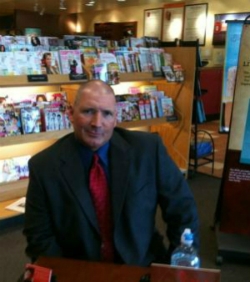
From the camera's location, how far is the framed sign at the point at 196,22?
893cm

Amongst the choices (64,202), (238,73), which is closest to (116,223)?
(64,202)

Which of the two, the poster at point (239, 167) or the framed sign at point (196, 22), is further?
the framed sign at point (196, 22)

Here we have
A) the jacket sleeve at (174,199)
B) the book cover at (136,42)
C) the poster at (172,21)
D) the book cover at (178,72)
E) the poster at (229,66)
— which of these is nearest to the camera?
the jacket sleeve at (174,199)

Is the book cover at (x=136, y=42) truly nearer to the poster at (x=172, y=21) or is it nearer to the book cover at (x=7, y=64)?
the book cover at (x=7, y=64)

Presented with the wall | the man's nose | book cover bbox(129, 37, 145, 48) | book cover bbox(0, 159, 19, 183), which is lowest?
book cover bbox(0, 159, 19, 183)

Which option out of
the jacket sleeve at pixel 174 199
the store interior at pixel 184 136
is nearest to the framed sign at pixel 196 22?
the store interior at pixel 184 136

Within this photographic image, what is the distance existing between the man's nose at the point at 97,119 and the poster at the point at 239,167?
143 cm

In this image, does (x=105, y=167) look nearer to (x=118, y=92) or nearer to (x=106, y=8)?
(x=118, y=92)

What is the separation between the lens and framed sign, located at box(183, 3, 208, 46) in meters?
8.93

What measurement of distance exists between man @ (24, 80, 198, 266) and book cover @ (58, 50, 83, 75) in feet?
6.39

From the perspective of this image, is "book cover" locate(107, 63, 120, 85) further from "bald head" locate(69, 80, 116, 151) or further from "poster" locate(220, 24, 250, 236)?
"bald head" locate(69, 80, 116, 151)

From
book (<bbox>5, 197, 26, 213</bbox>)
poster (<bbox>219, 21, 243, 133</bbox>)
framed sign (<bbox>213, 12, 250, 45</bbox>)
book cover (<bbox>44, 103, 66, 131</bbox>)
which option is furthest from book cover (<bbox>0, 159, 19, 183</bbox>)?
framed sign (<bbox>213, 12, 250, 45</bbox>)

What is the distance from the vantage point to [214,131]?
7.23 metres

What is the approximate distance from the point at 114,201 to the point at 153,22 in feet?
31.3
